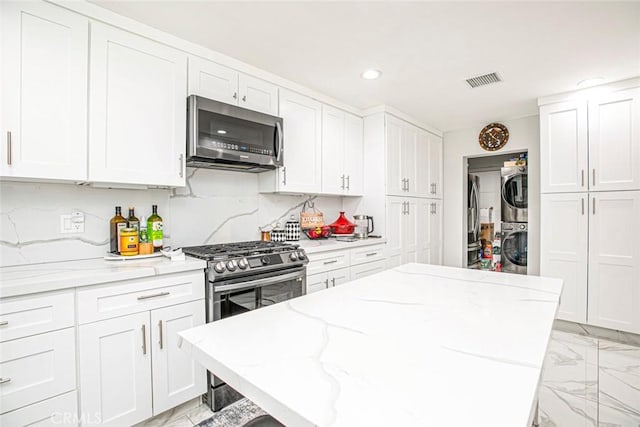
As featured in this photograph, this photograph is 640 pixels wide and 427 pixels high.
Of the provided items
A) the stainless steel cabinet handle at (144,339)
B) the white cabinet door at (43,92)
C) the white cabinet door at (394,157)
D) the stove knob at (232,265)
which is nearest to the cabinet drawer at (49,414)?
the stainless steel cabinet handle at (144,339)

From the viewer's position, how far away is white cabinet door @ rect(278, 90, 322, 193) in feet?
9.29

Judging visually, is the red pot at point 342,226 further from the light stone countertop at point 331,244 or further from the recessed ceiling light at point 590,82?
the recessed ceiling light at point 590,82

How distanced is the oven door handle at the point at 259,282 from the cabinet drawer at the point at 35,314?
2.32 ft

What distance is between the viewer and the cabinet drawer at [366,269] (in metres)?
3.06

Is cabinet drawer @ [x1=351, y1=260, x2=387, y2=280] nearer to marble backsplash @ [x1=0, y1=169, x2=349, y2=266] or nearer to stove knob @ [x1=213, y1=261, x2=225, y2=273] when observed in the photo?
marble backsplash @ [x1=0, y1=169, x2=349, y2=266]

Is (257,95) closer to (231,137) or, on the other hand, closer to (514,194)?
(231,137)

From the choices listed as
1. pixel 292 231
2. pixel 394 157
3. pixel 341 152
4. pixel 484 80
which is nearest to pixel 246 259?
pixel 292 231

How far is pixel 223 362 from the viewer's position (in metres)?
0.77

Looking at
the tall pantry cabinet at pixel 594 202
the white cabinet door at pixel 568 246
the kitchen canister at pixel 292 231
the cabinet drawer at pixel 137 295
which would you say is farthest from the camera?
the white cabinet door at pixel 568 246

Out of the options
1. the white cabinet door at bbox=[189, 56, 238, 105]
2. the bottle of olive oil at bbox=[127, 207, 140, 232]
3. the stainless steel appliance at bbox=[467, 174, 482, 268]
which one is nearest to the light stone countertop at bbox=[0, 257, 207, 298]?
the bottle of olive oil at bbox=[127, 207, 140, 232]

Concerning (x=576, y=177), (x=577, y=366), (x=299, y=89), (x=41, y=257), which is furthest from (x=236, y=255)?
(x=576, y=177)

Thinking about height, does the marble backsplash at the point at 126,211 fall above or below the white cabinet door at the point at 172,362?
above

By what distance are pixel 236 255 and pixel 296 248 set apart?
53 centimetres

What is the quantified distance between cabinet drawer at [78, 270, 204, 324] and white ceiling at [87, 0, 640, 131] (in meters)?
1.54
